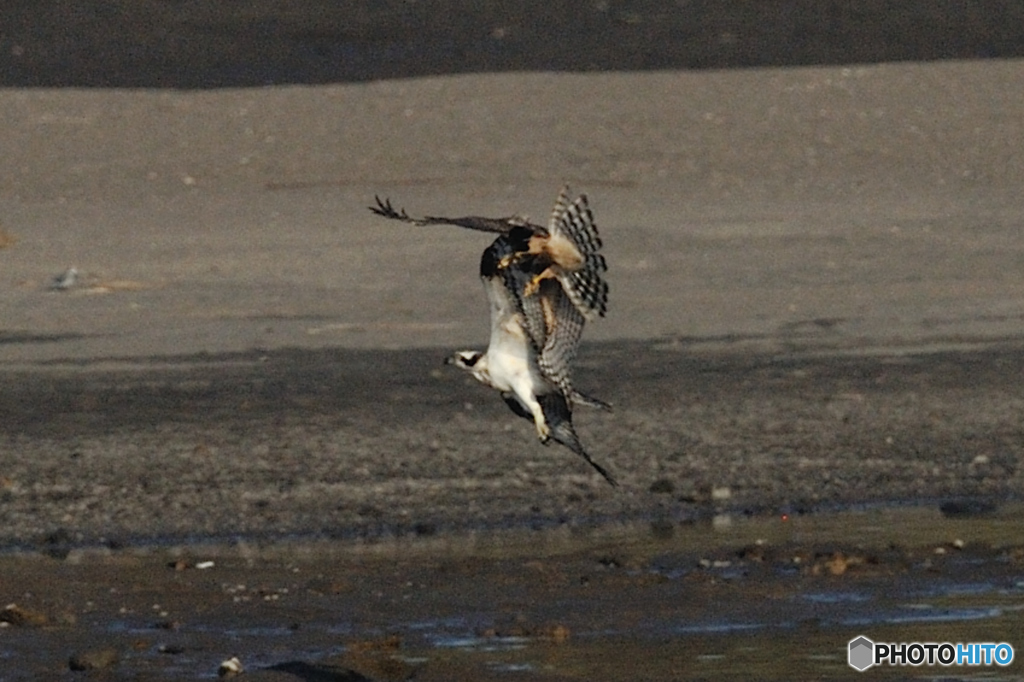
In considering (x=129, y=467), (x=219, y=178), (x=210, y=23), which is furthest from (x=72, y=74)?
(x=129, y=467)

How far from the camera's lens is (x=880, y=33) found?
20.4 meters

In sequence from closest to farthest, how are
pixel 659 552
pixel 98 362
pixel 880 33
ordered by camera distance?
→ pixel 659 552 < pixel 98 362 < pixel 880 33

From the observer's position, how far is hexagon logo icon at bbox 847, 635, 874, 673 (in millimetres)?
7902

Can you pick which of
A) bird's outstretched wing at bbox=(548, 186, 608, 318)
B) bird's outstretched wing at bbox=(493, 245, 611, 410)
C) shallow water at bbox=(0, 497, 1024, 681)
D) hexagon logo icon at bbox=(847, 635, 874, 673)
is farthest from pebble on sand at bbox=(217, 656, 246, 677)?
hexagon logo icon at bbox=(847, 635, 874, 673)

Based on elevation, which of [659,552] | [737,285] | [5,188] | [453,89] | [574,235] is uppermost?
[453,89]

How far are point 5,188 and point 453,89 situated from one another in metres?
3.62

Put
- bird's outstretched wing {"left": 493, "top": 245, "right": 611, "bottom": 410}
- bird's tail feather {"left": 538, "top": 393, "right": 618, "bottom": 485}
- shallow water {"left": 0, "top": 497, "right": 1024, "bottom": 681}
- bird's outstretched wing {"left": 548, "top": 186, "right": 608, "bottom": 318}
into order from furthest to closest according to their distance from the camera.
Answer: bird's tail feather {"left": 538, "top": 393, "right": 618, "bottom": 485}, shallow water {"left": 0, "top": 497, "right": 1024, "bottom": 681}, bird's outstretched wing {"left": 493, "top": 245, "right": 611, "bottom": 410}, bird's outstretched wing {"left": 548, "top": 186, "right": 608, "bottom": 318}

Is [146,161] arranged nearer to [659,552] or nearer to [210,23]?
[210,23]

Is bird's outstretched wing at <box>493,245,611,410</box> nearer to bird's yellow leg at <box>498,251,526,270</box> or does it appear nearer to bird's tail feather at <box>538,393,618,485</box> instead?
bird's yellow leg at <box>498,251,526,270</box>

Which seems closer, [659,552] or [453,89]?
[659,552]

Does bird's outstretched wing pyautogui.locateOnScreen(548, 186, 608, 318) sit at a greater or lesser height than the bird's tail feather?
greater

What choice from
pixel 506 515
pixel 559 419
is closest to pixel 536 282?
pixel 559 419

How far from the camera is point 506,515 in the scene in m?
9.73

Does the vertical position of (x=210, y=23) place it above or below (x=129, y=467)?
above
